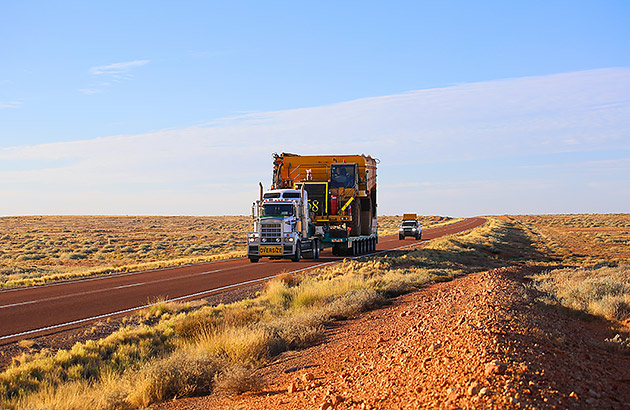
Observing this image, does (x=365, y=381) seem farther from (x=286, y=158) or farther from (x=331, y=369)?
(x=286, y=158)

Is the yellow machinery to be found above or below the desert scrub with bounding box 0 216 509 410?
above

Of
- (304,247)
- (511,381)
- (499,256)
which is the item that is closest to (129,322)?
(511,381)

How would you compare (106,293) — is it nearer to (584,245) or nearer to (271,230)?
(271,230)

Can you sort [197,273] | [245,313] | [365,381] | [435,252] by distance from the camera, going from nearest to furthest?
[365,381] < [245,313] < [197,273] < [435,252]

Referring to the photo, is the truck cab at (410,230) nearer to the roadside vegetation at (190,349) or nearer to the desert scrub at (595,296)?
the roadside vegetation at (190,349)

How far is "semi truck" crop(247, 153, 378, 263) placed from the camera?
28938 millimetres

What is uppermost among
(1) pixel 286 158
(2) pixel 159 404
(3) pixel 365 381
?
(1) pixel 286 158

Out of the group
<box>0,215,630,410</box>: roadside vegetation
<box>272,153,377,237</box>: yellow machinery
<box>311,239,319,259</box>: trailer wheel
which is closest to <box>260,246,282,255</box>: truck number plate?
<box>311,239,319,259</box>: trailer wheel

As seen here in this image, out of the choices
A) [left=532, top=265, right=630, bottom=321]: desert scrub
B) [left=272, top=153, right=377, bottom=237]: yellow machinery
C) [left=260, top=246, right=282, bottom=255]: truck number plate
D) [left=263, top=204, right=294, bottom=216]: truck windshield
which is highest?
[left=272, top=153, right=377, bottom=237]: yellow machinery

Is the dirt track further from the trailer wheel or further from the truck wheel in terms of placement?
the trailer wheel

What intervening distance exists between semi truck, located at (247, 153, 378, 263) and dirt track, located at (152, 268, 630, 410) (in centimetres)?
1854

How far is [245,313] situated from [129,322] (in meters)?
2.69

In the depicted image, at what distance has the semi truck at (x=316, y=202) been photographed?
94.9ft

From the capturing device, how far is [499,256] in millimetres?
35625
